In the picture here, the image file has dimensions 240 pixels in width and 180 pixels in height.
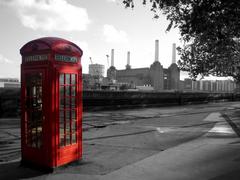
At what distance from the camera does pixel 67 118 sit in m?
5.88

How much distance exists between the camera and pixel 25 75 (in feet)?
19.2

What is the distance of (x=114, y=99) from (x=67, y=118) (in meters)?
16.6

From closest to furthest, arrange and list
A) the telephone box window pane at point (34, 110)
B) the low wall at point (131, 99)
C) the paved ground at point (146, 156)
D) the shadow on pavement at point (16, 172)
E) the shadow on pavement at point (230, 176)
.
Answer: the shadow on pavement at point (230, 176) → the shadow on pavement at point (16, 172) → the paved ground at point (146, 156) → the telephone box window pane at point (34, 110) → the low wall at point (131, 99)

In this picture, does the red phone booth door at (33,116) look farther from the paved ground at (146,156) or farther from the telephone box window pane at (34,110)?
the paved ground at (146,156)

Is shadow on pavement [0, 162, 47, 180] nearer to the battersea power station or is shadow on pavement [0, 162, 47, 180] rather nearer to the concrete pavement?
the concrete pavement

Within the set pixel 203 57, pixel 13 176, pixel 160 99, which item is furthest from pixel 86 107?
pixel 203 57

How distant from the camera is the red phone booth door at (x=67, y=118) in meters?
5.70

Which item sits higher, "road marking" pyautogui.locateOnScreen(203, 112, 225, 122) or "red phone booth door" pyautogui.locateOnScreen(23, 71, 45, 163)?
"red phone booth door" pyautogui.locateOnScreen(23, 71, 45, 163)

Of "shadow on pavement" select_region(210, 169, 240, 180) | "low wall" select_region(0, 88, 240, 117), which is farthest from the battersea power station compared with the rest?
"shadow on pavement" select_region(210, 169, 240, 180)

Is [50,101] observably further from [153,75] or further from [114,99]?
[153,75]

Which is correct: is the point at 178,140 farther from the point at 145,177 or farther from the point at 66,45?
the point at 66,45

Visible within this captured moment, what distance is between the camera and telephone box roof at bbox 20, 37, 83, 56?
553cm

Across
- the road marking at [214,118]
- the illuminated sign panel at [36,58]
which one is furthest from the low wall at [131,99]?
the illuminated sign panel at [36,58]

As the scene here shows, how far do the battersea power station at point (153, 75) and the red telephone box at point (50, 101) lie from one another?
117576 mm
